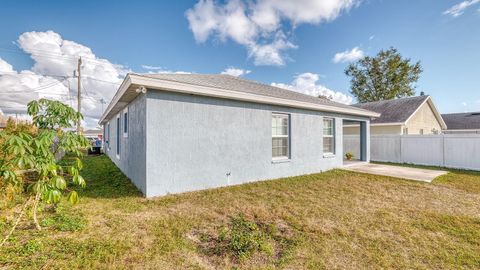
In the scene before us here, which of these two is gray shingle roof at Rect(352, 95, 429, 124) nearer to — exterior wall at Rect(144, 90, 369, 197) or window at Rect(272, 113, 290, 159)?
exterior wall at Rect(144, 90, 369, 197)

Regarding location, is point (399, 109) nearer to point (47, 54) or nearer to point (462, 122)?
point (462, 122)

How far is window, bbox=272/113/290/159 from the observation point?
7508 millimetres

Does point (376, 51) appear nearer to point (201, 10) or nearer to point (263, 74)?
point (263, 74)

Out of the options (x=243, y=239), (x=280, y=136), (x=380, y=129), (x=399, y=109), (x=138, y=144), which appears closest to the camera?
(x=243, y=239)

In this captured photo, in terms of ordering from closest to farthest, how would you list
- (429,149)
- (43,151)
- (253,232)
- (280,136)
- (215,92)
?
(43,151), (253,232), (215,92), (280,136), (429,149)

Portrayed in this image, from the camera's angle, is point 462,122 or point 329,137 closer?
point 329,137

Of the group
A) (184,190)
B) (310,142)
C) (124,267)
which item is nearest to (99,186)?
(184,190)

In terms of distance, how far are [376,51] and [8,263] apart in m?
35.8

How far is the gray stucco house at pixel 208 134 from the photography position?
5.02m

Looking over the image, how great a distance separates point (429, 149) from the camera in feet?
36.7

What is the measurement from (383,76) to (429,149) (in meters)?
21.5

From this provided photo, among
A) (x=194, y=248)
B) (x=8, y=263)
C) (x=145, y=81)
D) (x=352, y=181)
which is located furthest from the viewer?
(x=352, y=181)

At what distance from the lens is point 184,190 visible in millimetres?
5461

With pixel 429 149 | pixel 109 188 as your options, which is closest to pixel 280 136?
pixel 109 188
